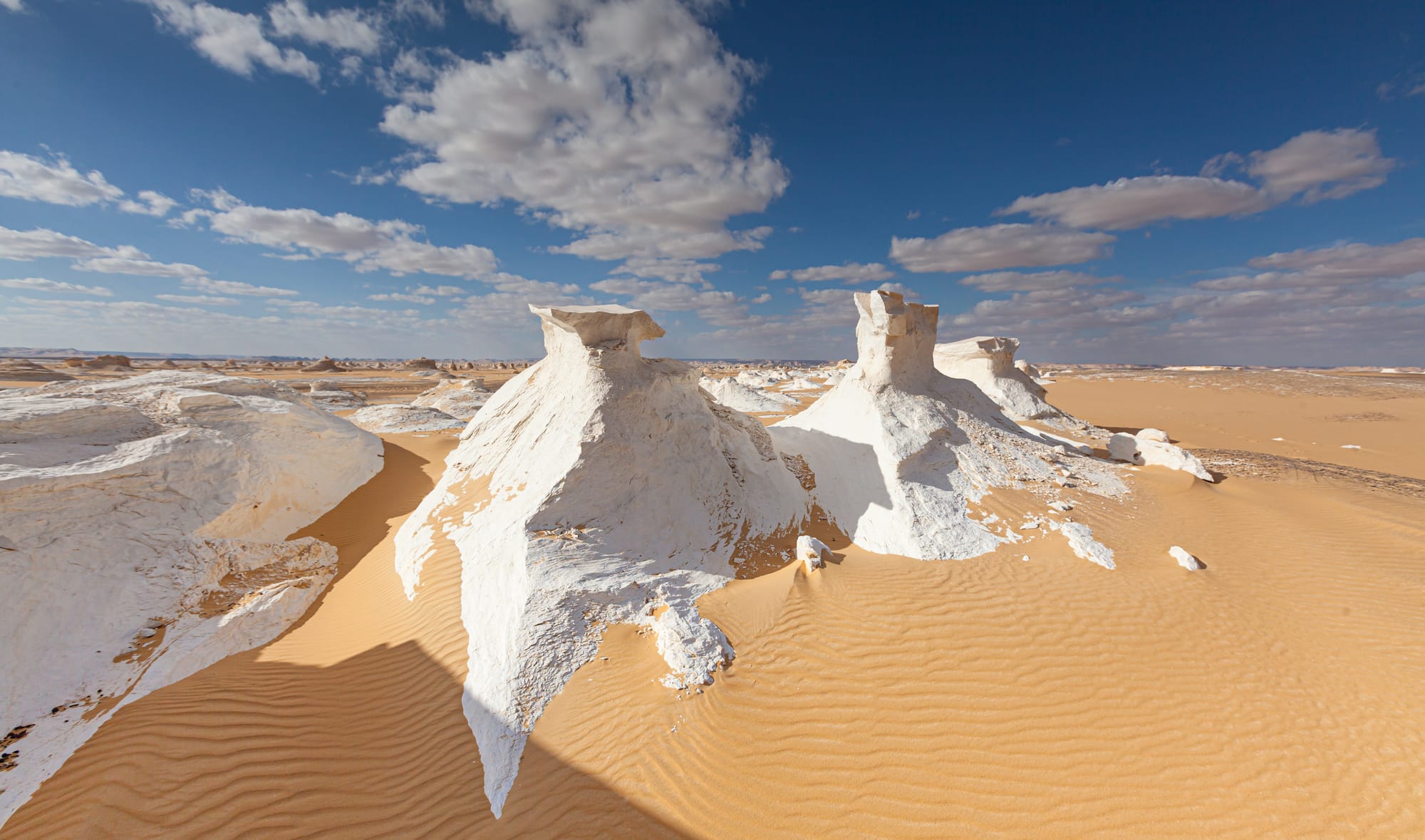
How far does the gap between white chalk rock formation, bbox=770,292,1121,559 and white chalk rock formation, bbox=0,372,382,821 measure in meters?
8.93

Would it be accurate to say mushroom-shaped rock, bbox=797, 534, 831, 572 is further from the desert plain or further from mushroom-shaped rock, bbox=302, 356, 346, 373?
mushroom-shaped rock, bbox=302, 356, 346, 373

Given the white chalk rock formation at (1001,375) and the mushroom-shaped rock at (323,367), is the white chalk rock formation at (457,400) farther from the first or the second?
the mushroom-shaped rock at (323,367)

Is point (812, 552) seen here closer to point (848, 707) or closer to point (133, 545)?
point (848, 707)

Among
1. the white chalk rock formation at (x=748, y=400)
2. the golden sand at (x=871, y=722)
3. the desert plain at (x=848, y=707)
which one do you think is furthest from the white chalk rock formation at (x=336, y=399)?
the golden sand at (x=871, y=722)

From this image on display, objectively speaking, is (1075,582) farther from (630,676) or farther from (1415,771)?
(630,676)

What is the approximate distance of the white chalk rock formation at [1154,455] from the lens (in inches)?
408

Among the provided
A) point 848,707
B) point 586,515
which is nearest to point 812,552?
point 848,707

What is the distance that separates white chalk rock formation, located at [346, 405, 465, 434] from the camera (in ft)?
57.0

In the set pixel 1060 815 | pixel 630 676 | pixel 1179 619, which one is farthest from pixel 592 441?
pixel 1179 619

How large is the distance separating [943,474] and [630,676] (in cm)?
653

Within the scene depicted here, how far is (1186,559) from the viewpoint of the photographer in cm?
669

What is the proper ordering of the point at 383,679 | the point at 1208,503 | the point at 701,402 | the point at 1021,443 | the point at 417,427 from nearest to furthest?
the point at 383,679 → the point at 701,402 → the point at 1208,503 → the point at 1021,443 → the point at 417,427

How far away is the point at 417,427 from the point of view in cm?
1781

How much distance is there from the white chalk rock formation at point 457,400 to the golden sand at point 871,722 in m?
16.5
